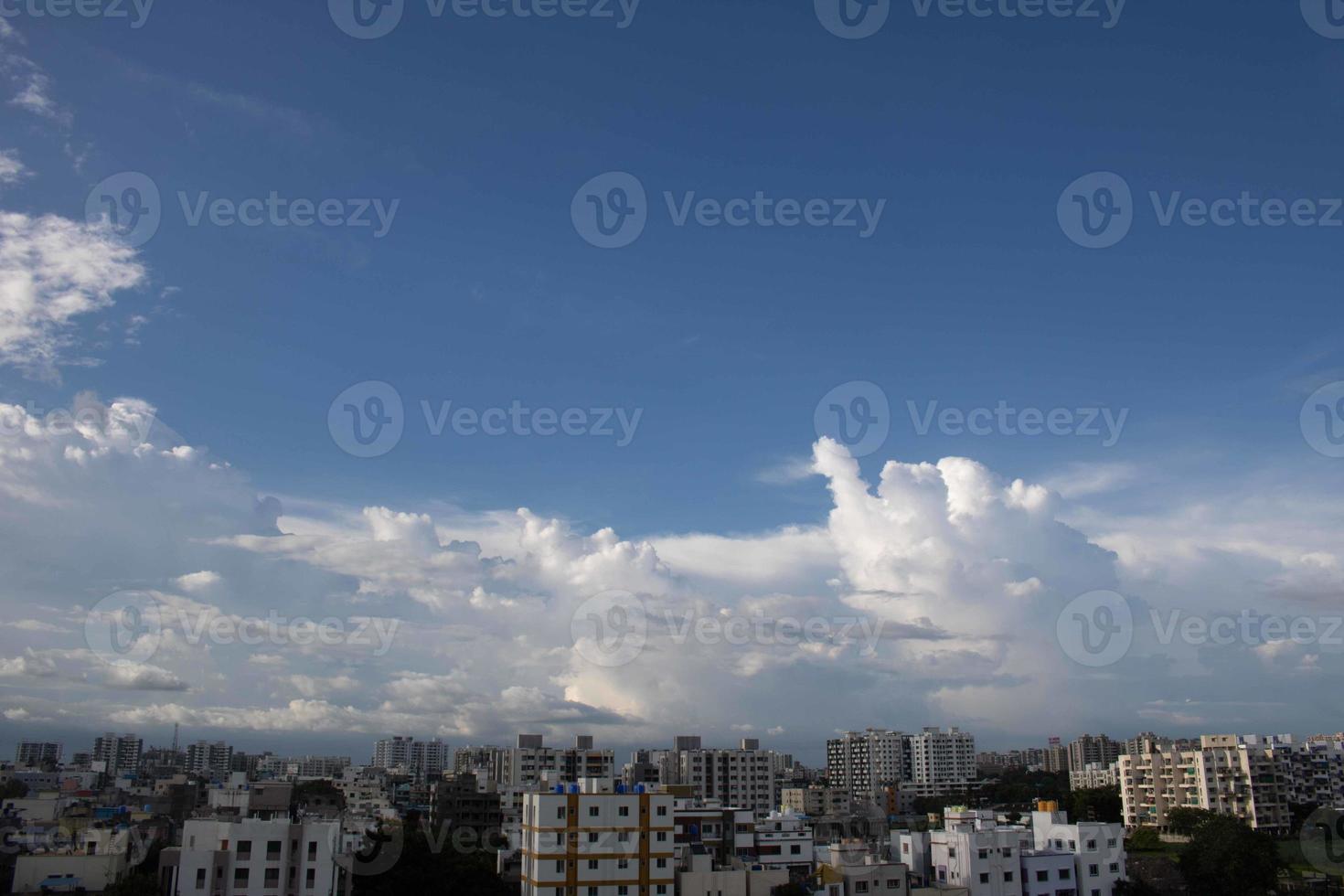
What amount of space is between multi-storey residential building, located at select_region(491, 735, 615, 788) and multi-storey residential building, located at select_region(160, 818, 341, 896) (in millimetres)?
38830

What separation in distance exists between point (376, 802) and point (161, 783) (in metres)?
21.9

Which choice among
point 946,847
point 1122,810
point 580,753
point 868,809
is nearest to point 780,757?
point 868,809

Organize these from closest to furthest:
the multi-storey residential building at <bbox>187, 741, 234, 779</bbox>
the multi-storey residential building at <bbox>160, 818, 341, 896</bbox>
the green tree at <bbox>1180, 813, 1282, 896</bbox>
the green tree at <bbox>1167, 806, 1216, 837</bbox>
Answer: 1. the multi-storey residential building at <bbox>160, 818, 341, 896</bbox>
2. the green tree at <bbox>1180, 813, 1282, 896</bbox>
3. the green tree at <bbox>1167, 806, 1216, 837</bbox>
4. the multi-storey residential building at <bbox>187, 741, 234, 779</bbox>

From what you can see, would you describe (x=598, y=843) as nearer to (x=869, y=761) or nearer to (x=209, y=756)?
(x=869, y=761)

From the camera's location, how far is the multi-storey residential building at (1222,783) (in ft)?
244

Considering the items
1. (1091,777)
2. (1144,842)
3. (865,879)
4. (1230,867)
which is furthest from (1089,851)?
(1091,777)

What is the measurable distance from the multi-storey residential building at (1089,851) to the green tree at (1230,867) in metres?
8.00

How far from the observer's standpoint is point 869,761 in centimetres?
12338

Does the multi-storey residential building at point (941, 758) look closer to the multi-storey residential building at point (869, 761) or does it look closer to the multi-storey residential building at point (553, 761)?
the multi-storey residential building at point (869, 761)

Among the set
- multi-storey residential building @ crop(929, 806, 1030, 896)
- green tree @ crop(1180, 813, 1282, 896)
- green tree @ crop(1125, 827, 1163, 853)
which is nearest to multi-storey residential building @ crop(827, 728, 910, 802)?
green tree @ crop(1125, 827, 1163, 853)

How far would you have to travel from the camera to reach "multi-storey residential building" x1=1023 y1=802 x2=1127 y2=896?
38.8 metres

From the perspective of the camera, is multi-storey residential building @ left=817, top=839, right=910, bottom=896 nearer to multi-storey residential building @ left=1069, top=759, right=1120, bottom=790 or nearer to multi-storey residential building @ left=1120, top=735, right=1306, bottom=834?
multi-storey residential building @ left=1120, top=735, right=1306, bottom=834

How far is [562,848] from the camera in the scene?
3378 cm

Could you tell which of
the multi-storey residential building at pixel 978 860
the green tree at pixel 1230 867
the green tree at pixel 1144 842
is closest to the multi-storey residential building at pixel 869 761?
the green tree at pixel 1144 842
